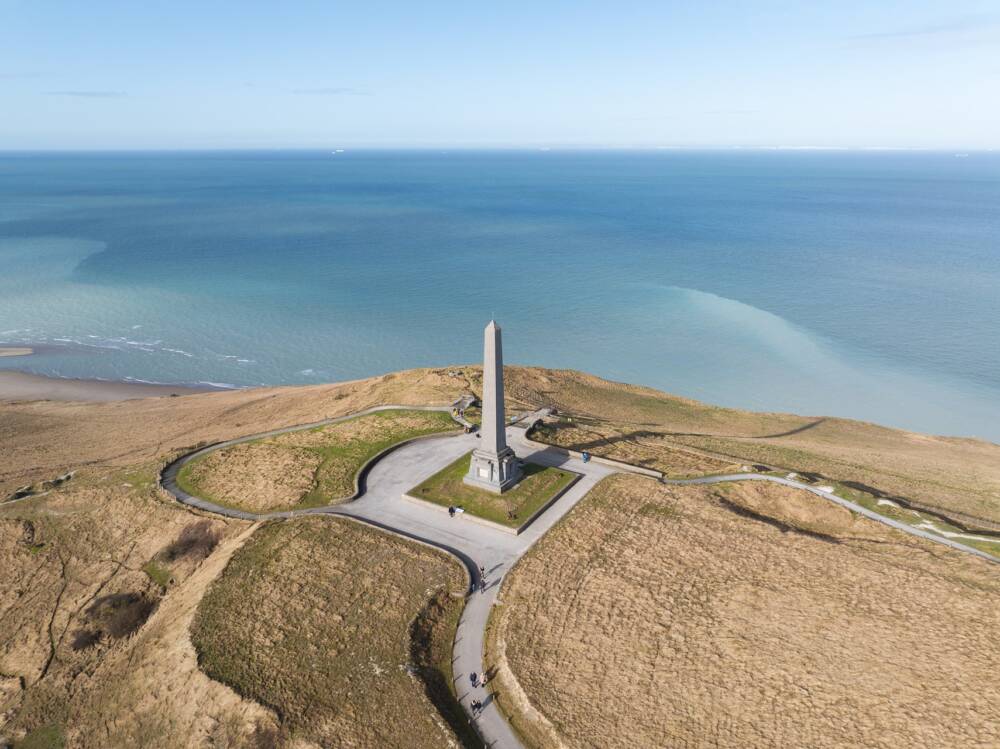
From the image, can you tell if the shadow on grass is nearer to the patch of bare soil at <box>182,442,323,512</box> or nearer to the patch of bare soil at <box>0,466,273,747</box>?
the patch of bare soil at <box>0,466,273,747</box>

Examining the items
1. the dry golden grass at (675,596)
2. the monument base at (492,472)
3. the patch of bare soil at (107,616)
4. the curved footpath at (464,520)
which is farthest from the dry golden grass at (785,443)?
the patch of bare soil at (107,616)

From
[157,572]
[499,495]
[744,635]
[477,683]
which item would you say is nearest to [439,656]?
[477,683]

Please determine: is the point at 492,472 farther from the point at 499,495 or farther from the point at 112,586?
the point at 112,586

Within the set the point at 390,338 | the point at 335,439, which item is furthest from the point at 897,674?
the point at 390,338

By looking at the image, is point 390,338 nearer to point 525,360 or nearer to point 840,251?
point 525,360

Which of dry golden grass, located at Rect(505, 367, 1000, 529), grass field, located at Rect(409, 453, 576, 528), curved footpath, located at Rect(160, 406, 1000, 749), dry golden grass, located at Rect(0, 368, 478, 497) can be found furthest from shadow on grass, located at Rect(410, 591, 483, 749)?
dry golden grass, located at Rect(0, 368, 478, 497)

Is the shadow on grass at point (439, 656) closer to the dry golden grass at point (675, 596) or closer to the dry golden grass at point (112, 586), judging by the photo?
the dry golden grass at point (112, 586)

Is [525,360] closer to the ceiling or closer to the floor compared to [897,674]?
closer to the floor
